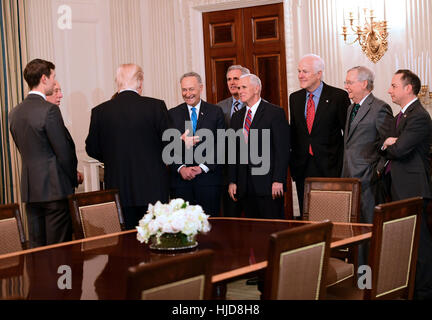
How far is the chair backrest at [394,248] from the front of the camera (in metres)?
2.94

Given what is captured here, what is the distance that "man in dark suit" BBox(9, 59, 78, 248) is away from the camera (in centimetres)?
455

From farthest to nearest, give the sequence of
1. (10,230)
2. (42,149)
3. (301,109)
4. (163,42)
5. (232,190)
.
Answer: (163,42)
(301,109)
(232,190)
(42,149)
(10,230)

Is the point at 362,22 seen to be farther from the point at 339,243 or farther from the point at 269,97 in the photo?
the point at 339,243

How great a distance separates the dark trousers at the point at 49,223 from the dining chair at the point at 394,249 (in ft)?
6.97

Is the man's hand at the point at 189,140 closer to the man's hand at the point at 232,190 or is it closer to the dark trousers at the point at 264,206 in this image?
the man's hand at the point at 232,190

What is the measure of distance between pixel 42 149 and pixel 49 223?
525mm

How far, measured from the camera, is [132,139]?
15.7 ft

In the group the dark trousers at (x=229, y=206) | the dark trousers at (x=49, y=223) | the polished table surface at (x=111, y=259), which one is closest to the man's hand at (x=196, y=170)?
the dark trousers at (x=229, y=206)

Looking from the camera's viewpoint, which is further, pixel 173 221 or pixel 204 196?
pixel 204 196

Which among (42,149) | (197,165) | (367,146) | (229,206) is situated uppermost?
(42,149)

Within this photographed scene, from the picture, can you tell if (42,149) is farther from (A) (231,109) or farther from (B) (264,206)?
(A) (231,109)

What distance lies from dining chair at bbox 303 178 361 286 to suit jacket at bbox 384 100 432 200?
2.18 ft

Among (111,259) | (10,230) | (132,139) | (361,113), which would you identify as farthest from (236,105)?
(111,259)

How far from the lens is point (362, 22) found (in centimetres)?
684
